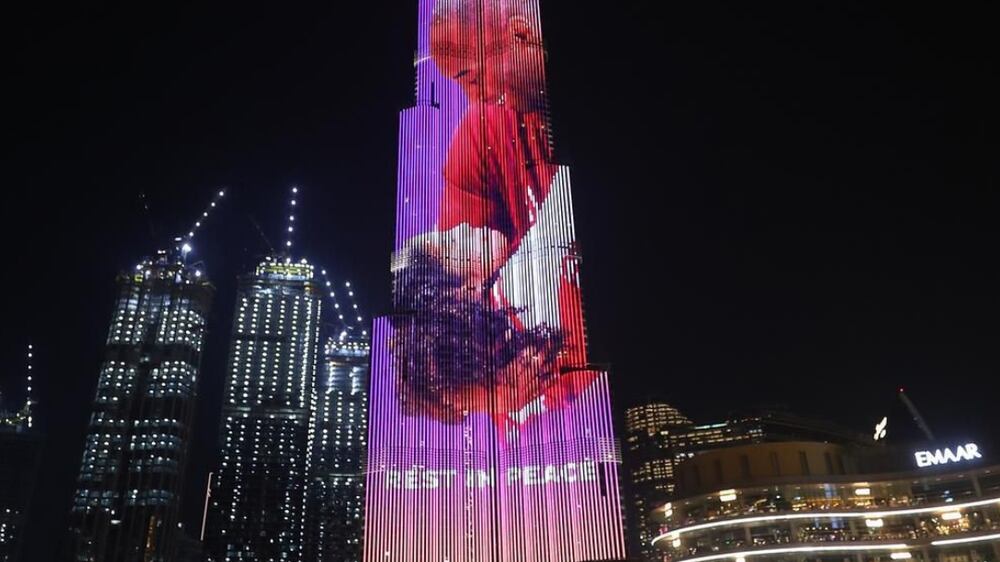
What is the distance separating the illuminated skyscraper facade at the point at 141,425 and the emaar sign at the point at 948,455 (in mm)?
140316

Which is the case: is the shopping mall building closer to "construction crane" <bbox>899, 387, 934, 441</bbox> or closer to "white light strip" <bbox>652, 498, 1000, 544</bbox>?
"white light strip" <bbox>652, 498, 1000, 544</bbox>

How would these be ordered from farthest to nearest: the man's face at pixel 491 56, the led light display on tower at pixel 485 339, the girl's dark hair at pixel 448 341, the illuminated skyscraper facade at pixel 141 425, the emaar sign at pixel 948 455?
the illuminated skyscraper facade at pixel 141 425 → the man's face at pixel 491 56 → the girl's dark hair at pixel 448 341 → the led light display on tower at pixel 485 339 → the emaar sign at pixel 948 455

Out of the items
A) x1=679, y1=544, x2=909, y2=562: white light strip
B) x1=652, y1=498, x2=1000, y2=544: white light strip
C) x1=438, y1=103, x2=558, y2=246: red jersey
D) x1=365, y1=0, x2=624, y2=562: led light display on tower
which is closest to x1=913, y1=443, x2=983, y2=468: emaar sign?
x1=652, y1=498, x2=1000, y2=544: white light strip

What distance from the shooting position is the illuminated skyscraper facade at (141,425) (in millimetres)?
160000

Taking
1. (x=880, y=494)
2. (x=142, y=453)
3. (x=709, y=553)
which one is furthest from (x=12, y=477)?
(x=880, y=494)

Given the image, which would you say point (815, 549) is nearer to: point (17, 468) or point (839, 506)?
point (839, 506)

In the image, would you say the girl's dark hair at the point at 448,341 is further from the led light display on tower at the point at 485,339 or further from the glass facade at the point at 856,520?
the glass facade at the point at 856,520

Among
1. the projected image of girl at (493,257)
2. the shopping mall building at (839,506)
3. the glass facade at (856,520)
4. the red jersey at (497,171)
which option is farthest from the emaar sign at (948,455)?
the red jersey at (497,171)

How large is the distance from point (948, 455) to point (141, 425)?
155715mm

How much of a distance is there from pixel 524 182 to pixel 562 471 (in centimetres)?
3853

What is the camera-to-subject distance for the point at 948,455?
86375 millimetres

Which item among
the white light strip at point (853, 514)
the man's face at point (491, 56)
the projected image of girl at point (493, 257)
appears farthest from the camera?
the man's face at point (491, 56)

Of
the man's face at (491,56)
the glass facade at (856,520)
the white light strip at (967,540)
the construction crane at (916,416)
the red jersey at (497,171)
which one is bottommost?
the white light strip at (967,540)

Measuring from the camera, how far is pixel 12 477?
184250 millimetres
